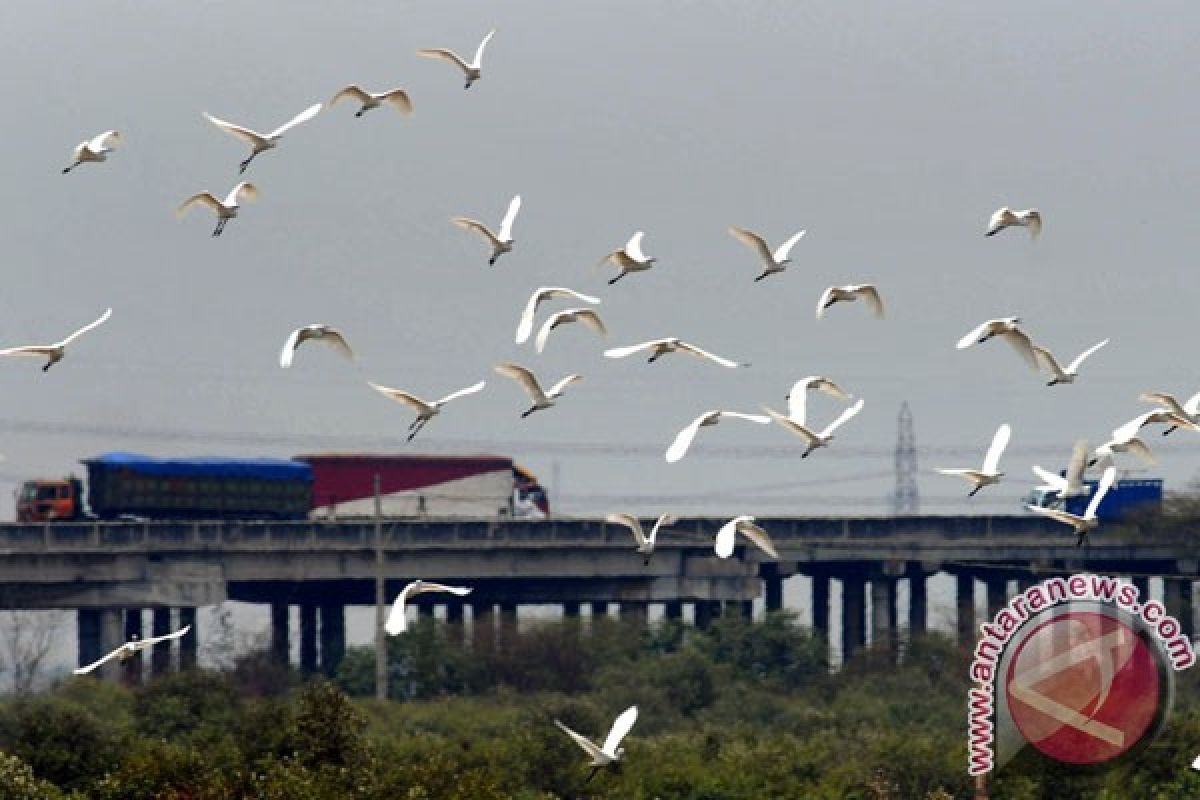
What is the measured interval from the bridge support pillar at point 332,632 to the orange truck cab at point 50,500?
2070cm

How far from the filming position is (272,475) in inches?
7151

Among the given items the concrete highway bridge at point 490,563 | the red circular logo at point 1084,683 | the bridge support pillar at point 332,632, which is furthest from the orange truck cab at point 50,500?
the red circular logo at point 1084,683

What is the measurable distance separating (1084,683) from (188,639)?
10923 centimetres

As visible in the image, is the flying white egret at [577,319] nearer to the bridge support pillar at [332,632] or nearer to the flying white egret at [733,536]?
the flying white egret at [733,536]

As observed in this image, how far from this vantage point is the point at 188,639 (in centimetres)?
18662

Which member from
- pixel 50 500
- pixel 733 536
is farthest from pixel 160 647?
pixel 733 536

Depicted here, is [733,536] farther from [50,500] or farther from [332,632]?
[332,632]

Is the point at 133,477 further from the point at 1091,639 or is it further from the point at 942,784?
the point at 1091,639

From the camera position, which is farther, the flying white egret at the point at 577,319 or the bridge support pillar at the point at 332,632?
the bridge support pillar at the point at 332,632

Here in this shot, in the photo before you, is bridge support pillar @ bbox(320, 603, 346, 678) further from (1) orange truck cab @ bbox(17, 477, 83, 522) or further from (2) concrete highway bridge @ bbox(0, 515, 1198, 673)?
(1) orange truck cab @ bbox(17, 477, 83, 522)

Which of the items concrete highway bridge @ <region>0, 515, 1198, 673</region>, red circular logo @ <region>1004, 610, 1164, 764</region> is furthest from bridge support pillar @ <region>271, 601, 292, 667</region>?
red circular logo @ <region>1004, 610, 1164, 764</region>

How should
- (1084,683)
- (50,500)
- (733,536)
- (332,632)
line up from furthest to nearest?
(332,632) → (50,500) → (1084,683) → (733,536)

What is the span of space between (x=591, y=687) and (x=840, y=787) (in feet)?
217

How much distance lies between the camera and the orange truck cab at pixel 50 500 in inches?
6747
